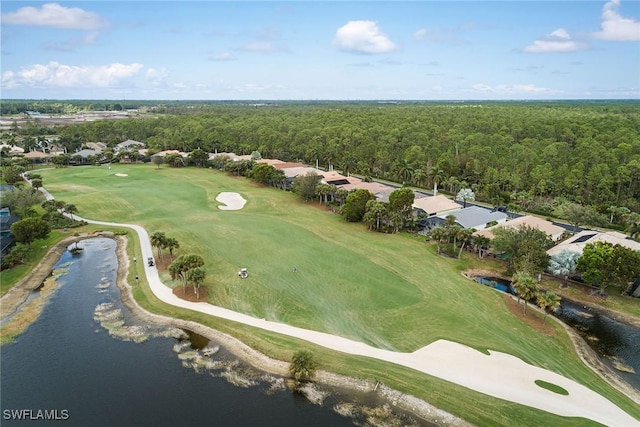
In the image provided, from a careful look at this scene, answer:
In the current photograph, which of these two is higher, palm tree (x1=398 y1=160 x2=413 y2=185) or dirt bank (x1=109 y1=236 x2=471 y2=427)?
palm tree (x1=398 y1=160 x2=413 y2=185)

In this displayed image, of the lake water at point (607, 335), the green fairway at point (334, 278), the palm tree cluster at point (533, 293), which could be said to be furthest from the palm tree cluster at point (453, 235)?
the palm tree cluster at point (533, 293)

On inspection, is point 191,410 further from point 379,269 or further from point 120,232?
point 120,232

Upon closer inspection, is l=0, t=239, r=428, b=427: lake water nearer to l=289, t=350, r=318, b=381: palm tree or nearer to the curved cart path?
l=289, t=350, r=318, b=381: palm tree

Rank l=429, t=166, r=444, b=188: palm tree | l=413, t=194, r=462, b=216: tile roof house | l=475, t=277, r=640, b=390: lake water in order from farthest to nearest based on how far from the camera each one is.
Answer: l=429, t=166, r=444, b=188: palm tree, l=413, t=194, r=462, b=216: tile roof house, l=475, t=277, r=640, b=390: lake water

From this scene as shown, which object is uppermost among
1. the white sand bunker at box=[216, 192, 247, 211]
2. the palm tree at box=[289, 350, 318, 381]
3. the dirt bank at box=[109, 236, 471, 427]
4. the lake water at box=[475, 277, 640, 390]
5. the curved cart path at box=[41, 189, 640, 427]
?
the white sand bunker at box=[216, 192, 247, 211]

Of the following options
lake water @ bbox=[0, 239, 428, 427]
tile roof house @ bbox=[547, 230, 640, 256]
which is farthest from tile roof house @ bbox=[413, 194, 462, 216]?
lake water @ bbox=[0, 239, 428, 427]

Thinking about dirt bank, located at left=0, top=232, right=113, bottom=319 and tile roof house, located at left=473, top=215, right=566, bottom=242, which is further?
tile roof house, located at left=473, top=215, right=566, bottom=242
